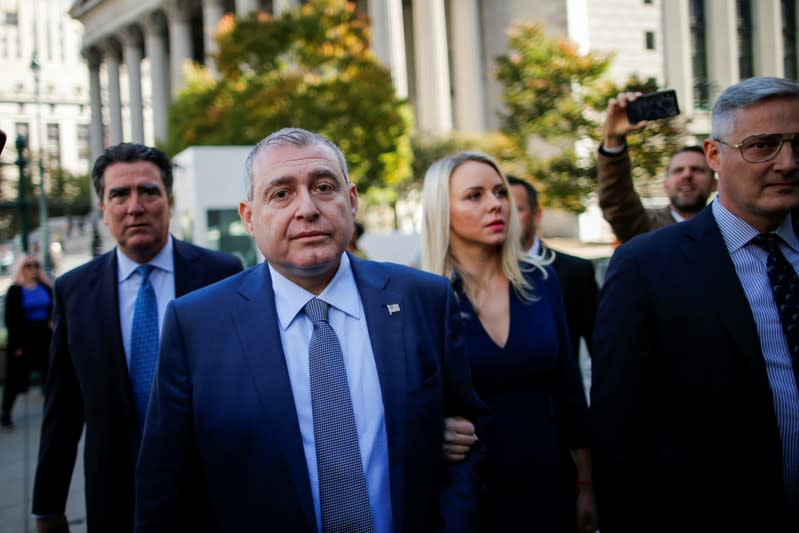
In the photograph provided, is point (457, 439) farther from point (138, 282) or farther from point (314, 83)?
point (314, 83)

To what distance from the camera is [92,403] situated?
3.15 metres

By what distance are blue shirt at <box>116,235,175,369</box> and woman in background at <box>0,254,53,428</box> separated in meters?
7.05

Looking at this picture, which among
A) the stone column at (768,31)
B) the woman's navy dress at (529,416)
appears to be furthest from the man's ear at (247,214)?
the stone column at (768,31)

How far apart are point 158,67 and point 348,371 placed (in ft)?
212

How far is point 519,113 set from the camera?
18.0m

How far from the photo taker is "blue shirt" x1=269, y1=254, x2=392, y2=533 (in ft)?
7.61

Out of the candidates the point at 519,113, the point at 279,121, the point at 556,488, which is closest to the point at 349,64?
the point at 279,121

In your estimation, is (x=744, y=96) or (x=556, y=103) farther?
(x=556, y=103)

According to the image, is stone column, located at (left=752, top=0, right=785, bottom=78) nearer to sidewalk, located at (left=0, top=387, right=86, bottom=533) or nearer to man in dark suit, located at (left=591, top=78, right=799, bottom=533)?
man in dark suit, located at (left=591, top=78, right=799, bottom=533)

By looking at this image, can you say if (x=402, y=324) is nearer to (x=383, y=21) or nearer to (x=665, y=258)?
(x=665, y=258)

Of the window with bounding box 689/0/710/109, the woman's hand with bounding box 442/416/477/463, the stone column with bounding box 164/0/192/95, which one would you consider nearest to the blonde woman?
the woman's hand with bounding box 442/416/477/463

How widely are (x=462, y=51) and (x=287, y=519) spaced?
4432cm

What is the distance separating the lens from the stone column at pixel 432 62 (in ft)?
136

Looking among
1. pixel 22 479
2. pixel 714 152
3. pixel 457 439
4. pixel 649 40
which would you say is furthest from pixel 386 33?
pixel 457 439
